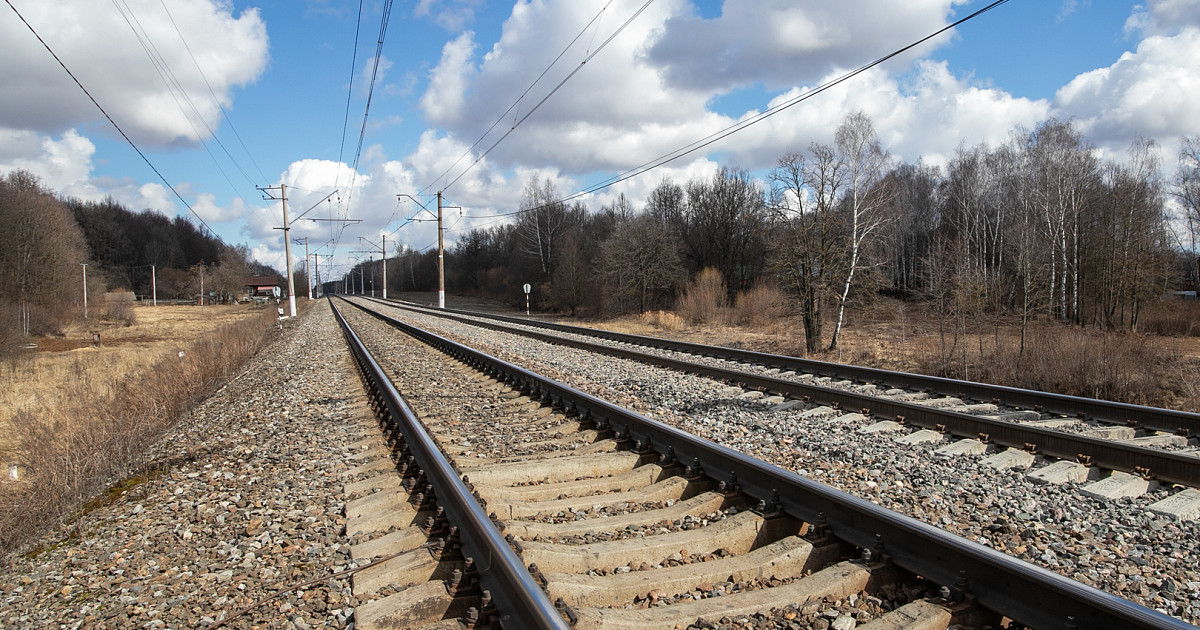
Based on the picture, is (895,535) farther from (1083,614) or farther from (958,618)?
(1083,614)

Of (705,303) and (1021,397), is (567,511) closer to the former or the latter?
(1021,397)

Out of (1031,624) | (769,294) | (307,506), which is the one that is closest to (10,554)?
(307,506)

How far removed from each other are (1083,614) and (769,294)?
89.6 ft

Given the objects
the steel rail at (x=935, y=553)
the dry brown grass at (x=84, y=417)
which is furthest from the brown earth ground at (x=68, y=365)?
the steel rail at (x=935, y=553)

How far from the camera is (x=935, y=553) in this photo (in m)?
3.29

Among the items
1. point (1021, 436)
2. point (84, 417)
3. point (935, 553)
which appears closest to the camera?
point (935, 553)

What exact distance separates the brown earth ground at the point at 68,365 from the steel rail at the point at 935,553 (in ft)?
36.8

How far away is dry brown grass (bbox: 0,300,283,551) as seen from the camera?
609cm

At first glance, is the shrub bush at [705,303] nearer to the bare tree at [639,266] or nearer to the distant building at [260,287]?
the bare tree at [639,266]

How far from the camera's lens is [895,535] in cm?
349

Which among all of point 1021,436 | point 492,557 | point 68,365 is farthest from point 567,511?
point 68,365

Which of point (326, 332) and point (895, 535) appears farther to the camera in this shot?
point (326, 332)

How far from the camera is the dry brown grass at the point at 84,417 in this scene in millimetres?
6086

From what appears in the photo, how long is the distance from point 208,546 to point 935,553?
4.44 m
